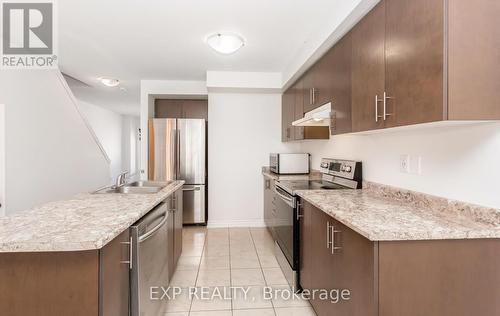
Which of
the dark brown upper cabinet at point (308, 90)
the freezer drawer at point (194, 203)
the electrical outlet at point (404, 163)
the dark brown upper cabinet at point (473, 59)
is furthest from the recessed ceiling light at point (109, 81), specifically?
the dark brown upper cabinet at point (473, 59)

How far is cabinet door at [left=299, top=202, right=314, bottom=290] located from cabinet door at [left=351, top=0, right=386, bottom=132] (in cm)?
74

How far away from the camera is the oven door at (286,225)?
7.65 feet

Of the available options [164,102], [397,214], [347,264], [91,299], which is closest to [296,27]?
[397,214]

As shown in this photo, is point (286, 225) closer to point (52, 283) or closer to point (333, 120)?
point (333, 120)

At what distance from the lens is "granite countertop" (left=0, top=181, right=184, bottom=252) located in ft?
3.33

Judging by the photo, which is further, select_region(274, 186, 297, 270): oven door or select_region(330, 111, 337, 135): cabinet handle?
select_region(274, 186, 297, 270): oven door

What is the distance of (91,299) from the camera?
108 centimetres

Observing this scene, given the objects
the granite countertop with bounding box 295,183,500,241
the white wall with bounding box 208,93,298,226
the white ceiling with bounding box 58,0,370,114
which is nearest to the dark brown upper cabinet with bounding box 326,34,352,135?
the white ceiling with bounding box 58,0,370,114

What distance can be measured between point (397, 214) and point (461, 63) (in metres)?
0.79

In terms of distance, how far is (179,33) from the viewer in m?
2.67

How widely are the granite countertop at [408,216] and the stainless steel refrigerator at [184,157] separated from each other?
8.85ft

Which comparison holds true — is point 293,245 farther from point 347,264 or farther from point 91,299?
point 91,299

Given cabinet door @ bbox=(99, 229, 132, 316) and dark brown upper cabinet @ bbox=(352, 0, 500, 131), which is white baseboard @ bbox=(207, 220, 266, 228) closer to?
cabinet door @ bbox=(99, 229, 132, 316)

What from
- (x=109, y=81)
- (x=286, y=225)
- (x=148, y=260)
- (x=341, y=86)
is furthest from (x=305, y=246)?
(x=109, y=81)
